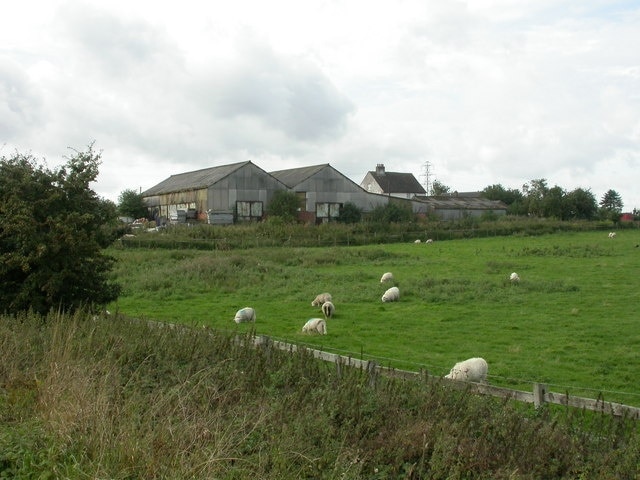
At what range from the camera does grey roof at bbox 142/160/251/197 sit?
68.0 m

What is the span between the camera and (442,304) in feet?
80.7

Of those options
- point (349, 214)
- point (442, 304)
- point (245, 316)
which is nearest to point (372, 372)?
point (245, 316)

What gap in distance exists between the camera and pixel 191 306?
25812 millimetres

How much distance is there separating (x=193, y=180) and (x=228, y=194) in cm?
877

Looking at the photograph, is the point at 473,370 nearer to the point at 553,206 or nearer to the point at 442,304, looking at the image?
the point at 442,304

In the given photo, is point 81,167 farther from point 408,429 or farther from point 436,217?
point 436,217

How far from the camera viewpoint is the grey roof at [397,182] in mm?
109938

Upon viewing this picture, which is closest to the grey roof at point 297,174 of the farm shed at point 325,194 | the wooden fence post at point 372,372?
the farm shed at point 325,194

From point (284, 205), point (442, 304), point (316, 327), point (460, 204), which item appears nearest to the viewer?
point (316, 327)

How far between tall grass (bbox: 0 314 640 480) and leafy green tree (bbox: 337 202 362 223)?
63.1m

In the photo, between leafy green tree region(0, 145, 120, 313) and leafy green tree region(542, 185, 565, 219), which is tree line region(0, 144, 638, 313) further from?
leafy green tree region(542, 185, 565, 219)

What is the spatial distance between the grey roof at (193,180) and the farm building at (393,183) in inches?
1536

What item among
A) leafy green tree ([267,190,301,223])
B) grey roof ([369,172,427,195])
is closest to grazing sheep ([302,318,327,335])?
leafy green tree ([267,190,301,223])

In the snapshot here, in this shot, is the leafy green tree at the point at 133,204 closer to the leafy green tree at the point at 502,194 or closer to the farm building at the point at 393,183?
the farm building at the point at 393,183
